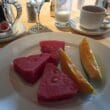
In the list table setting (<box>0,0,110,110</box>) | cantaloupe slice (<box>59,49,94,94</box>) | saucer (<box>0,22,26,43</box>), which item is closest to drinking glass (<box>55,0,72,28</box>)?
table setting (<box>0,0,110,110</box>)

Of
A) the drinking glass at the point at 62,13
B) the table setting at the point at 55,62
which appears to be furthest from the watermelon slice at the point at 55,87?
the drinking glass at the point at 62,13

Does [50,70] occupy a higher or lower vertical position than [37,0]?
→ lower

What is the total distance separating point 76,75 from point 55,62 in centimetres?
10

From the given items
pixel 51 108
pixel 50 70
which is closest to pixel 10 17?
pixel 50 70

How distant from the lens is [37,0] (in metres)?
0.82

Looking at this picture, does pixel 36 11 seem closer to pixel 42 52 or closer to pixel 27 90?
pixel 42 52

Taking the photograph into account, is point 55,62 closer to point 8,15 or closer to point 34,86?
point 34,86

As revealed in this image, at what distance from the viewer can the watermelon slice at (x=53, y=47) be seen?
629 millimetres

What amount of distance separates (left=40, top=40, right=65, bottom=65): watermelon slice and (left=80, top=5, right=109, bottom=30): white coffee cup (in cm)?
16

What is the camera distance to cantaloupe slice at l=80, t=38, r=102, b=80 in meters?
0.57

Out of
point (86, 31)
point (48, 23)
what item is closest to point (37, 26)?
point (48, 23)

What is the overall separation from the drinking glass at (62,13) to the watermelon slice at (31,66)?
0.29 m

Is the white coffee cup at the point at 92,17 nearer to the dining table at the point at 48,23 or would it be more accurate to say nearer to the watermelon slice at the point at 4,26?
the dining table at the point at 48,23

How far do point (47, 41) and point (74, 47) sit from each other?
0.34 ft
